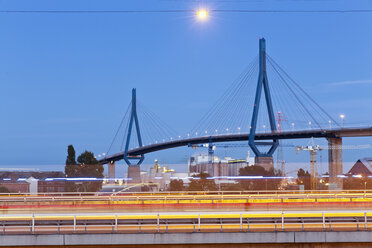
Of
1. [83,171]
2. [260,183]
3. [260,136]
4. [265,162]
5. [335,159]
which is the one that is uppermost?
[260,136]

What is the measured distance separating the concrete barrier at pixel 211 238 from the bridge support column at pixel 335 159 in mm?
28928

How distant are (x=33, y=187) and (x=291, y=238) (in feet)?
83.9

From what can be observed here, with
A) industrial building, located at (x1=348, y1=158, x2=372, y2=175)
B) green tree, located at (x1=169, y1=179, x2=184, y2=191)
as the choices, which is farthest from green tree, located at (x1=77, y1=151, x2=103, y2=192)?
industrial building, located at (x1=348, y1=158, x2=372, y2=175)

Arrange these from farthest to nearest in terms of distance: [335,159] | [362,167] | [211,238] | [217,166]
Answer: [217,166]
[362,167]
[335,159]
[211,238]

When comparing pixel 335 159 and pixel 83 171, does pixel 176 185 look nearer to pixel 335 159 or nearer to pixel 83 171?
pixel 83 171

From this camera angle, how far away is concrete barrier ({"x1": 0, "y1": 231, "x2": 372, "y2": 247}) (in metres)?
10.4

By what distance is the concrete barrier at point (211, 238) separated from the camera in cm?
1044

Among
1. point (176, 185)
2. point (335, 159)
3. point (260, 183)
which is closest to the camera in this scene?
point (176, 185)

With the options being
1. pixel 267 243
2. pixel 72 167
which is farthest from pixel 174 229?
pixel 72 167

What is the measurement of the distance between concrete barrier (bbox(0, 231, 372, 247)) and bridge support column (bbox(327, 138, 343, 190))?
28.9 metres

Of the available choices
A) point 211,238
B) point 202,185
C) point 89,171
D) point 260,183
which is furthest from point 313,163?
point 211,238

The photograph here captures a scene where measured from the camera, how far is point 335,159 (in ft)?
159

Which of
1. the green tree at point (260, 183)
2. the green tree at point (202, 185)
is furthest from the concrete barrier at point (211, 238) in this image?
the green tree at point (202, 185)

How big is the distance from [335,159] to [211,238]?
39.9m
